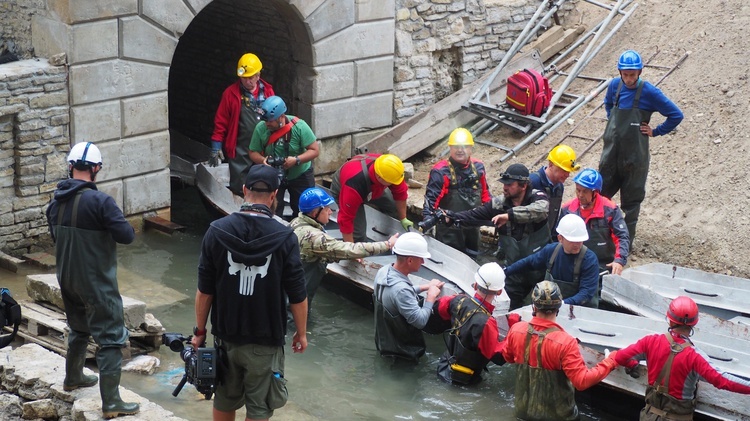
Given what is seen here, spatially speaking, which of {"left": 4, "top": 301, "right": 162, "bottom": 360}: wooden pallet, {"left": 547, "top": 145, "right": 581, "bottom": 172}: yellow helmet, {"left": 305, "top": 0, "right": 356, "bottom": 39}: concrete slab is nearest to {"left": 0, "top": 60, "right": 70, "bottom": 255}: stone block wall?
{"left": 4, "top": 301, "right": 162, "bottom": 360}: wooden pallet

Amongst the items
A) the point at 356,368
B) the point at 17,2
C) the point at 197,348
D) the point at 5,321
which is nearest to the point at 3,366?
the point at 5,321

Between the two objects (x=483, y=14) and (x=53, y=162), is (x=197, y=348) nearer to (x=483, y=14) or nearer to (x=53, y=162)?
(x=53, y=162)

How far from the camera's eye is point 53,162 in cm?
1052

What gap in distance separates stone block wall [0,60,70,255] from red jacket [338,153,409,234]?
10.4 ft

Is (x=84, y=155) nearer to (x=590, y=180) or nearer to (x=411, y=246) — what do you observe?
(x=411, y=246)

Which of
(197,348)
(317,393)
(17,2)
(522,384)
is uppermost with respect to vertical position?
(17,2)

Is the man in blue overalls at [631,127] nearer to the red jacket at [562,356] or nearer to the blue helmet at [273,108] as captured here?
the blue helmet at [273,108]

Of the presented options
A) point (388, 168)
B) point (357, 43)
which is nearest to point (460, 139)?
point (388, 168)

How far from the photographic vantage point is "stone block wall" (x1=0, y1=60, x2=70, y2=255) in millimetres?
10109

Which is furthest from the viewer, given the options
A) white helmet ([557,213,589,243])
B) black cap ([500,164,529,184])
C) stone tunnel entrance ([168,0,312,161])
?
stone tunnel entrance ([168,0,312,161])

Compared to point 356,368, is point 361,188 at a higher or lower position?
higher

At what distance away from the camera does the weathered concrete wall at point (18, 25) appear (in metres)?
10.7

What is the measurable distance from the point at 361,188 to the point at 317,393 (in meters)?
2.14

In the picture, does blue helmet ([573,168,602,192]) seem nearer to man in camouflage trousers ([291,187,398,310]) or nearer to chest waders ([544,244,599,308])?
chest waders ([544,244,599,308])
